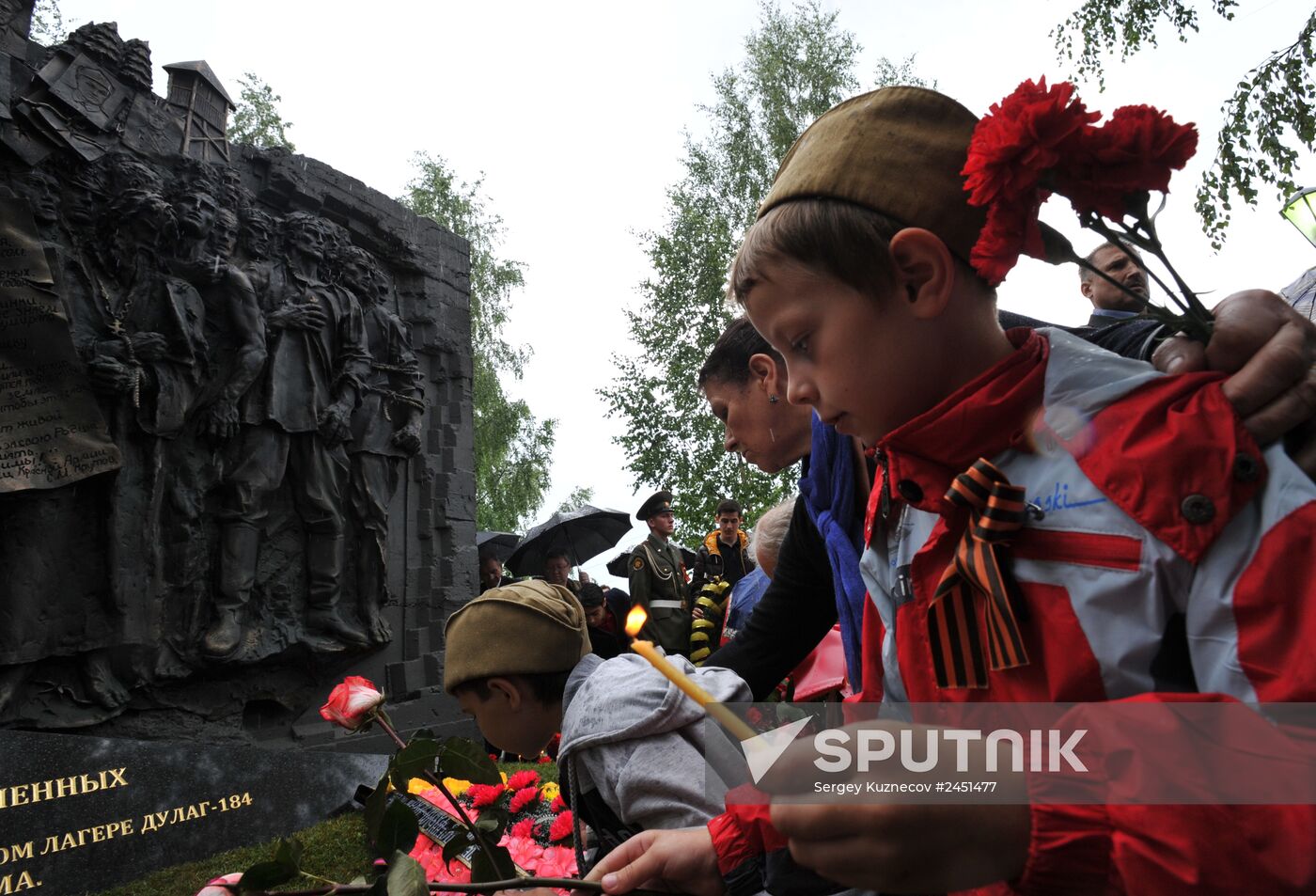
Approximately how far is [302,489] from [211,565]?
94cm

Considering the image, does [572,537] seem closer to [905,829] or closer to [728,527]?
[728,527]

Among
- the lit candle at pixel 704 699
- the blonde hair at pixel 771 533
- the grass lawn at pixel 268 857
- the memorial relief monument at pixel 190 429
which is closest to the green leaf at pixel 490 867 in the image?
the lit candle at pixel 704 699

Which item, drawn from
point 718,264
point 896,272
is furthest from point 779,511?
point 718,264

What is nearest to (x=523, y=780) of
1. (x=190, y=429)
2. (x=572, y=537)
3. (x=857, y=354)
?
(x=857, y=354)

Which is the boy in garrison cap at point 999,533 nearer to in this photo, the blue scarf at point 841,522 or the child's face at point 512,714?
the blue scarf at point 841,522

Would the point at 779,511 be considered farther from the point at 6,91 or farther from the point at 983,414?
the point at 6,91

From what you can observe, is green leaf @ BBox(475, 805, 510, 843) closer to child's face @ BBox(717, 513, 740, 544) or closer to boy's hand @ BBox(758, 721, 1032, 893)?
boy's hand @ BBox(758, 721, 1032, 893)

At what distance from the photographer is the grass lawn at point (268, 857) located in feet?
14.7

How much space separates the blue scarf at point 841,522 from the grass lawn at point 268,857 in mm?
3329

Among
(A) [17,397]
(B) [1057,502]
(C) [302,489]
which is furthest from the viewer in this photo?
(C) [302,489]

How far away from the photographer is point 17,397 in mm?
5211

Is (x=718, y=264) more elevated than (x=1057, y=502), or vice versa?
(x=718, y=264)

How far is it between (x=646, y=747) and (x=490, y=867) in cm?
45

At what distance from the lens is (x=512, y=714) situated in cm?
216
